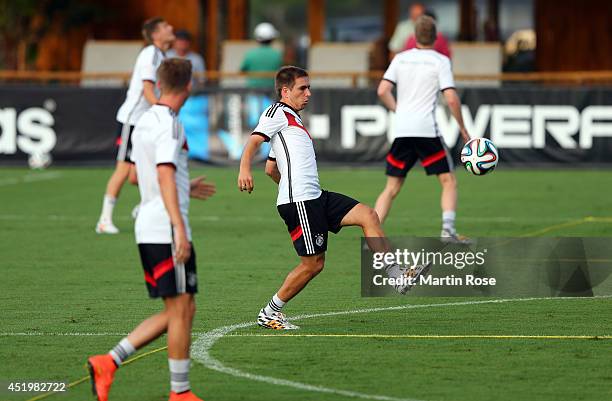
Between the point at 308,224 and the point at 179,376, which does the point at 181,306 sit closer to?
the point at 179,376

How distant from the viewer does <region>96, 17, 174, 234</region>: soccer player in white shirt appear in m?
14.8

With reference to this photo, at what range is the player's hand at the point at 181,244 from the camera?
705cm

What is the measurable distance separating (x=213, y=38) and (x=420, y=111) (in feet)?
61.0

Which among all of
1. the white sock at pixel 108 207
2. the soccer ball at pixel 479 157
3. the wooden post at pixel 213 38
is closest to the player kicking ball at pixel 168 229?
the soccer ball at pixel 479 157

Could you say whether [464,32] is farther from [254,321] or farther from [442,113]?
[254,321]

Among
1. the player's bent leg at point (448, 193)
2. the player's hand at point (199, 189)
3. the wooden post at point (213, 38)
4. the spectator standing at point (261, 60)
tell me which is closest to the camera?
the player's hand at point (199, 189)

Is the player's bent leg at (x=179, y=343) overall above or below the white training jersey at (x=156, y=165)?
below

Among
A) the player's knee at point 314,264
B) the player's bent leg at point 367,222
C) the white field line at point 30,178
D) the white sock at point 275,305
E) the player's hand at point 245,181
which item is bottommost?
the white field line at point 30,178

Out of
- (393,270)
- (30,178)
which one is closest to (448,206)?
(393,270)

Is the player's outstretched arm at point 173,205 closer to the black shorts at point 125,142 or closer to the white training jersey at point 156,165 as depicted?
the white training jersey at point 156,165

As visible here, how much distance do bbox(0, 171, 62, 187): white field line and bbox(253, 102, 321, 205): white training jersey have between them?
12.3m

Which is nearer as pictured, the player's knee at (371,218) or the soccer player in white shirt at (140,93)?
the player's knee at (371,218)

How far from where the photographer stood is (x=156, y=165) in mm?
7168

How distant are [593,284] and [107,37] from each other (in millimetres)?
23229
